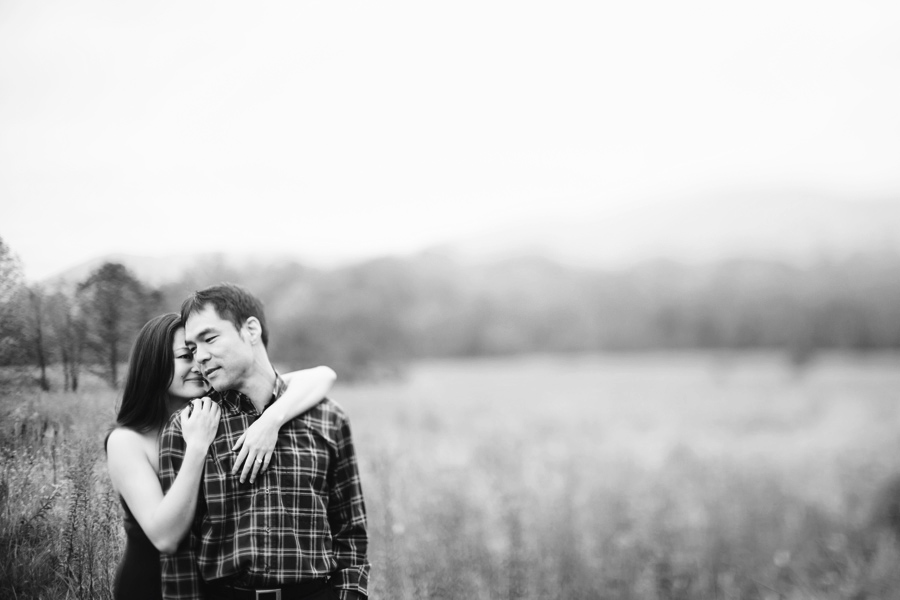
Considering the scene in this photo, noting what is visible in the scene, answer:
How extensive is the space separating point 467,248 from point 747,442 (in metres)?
4.09

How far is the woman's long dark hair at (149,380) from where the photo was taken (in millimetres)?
1753

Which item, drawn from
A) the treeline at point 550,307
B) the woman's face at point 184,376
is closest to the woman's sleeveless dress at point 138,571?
the woman's face at point 184,376

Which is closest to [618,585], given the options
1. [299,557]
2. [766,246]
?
[299,557]

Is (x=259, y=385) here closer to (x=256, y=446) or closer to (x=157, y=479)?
(x=256, y=446)

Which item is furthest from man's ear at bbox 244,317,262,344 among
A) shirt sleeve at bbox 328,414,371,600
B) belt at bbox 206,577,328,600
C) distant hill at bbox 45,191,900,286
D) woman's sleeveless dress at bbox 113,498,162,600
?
distant hill at bbox 45,191,900,286

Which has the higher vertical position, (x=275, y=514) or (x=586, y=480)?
(x=275, y=514)

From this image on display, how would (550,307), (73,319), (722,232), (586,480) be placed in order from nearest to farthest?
(73,319), (586,480), (550,307), (722,232)

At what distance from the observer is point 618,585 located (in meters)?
4.30

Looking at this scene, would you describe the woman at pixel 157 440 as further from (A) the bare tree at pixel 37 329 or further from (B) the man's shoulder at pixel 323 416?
(A) the bare tree at pixel 37 329

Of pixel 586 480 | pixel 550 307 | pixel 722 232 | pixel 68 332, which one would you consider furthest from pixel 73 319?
pixel 722 232

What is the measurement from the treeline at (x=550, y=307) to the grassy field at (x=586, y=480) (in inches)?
12.4

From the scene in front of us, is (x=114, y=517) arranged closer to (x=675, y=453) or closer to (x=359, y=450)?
(x=359, y=450)

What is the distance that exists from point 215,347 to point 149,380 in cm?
27

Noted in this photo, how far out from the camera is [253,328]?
1.83m
